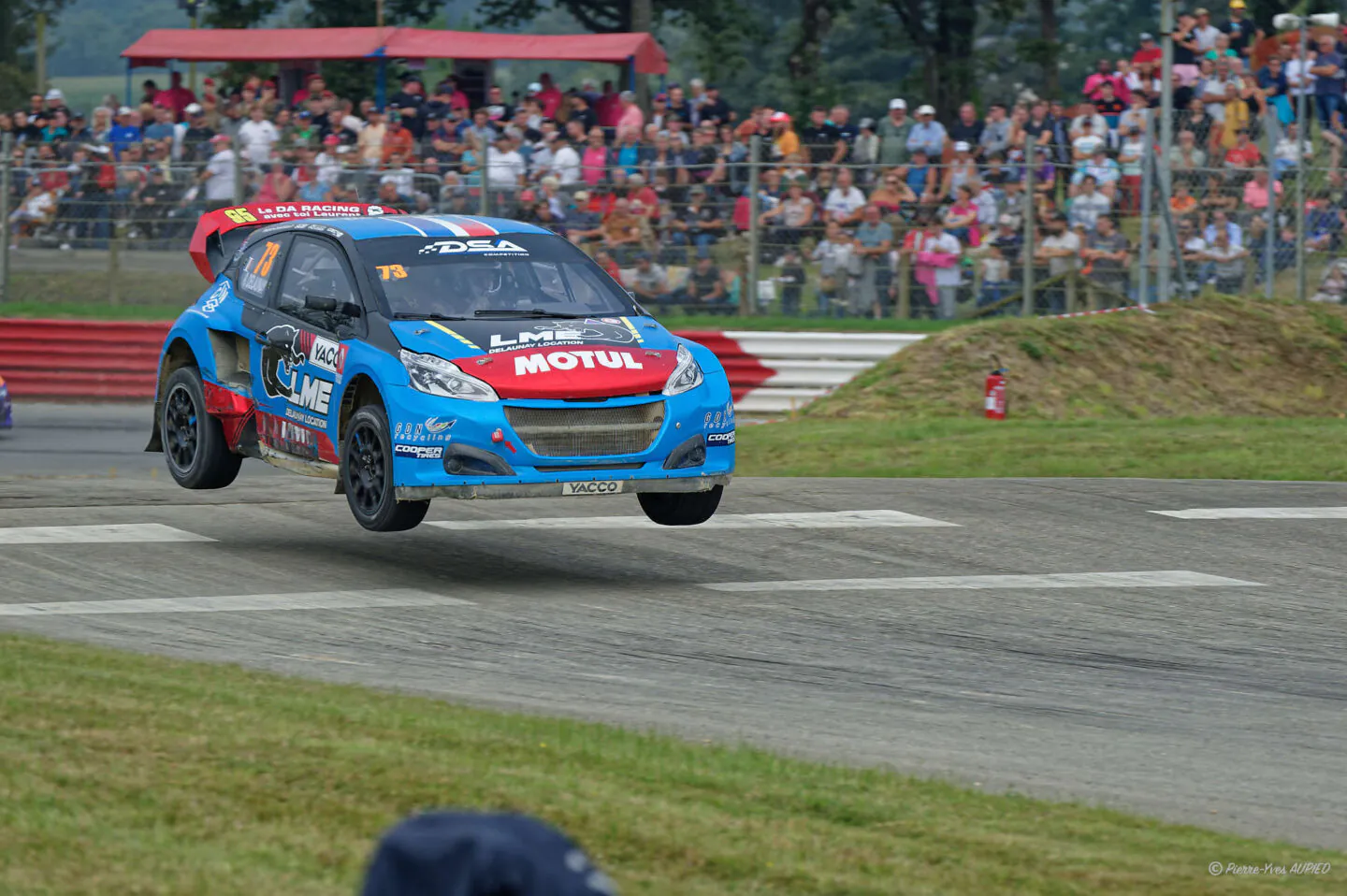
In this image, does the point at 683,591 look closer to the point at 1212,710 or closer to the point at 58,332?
the point at 1212,710

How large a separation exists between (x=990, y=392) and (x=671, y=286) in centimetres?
417

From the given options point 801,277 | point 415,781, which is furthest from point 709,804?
point 801,277

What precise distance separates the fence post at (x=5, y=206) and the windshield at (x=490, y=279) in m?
13.6

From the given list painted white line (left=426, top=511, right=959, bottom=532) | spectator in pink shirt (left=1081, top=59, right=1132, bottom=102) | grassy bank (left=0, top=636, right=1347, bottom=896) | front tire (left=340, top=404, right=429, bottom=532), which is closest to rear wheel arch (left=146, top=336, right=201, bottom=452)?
painted white line (left=426, top=511, right=959, bottom=532)

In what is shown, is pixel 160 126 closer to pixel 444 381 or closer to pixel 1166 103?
pixel 1166 103

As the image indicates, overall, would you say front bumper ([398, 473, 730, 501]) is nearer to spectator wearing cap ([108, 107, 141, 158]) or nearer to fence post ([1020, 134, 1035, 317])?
fence post ([1020, 134, 1035, 317])

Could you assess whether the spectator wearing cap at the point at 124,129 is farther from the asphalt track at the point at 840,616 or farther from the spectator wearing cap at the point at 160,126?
the asphalt track at the point at 840,616

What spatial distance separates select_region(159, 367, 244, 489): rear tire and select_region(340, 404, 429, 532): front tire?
1704mm

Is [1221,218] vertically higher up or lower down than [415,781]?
higher up

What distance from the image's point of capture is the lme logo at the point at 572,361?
395 inches

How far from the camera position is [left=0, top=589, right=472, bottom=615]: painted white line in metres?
9.58

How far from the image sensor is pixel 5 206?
23.2m

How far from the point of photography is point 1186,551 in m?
12.0

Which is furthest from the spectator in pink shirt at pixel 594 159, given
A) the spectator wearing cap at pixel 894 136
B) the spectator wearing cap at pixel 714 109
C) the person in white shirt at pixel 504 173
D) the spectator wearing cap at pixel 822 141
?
the spectator wearing cap at pixel 714 109
